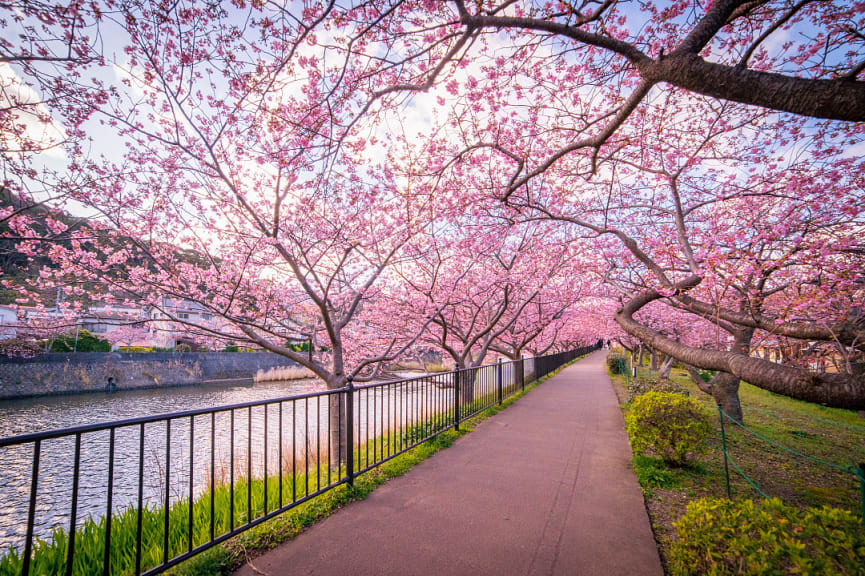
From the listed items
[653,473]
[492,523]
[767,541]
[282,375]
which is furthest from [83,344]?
[767,541]

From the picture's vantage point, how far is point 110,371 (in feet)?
76.9

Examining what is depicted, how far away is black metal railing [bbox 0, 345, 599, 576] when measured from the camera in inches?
108

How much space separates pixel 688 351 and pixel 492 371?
6468 mm

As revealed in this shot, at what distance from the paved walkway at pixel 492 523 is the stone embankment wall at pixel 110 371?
26.8 meters

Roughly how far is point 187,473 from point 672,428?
32.9ft

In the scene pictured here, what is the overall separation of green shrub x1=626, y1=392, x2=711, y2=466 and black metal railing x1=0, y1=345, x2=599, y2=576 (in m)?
3.07

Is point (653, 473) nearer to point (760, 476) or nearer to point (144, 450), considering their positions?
point (760, 476)

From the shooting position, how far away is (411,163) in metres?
6.74

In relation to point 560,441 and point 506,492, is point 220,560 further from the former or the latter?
point 560,441

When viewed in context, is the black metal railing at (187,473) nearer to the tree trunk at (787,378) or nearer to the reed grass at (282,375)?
the tree trunk at (787,378)

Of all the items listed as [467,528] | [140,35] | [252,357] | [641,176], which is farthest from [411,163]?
[252,357]

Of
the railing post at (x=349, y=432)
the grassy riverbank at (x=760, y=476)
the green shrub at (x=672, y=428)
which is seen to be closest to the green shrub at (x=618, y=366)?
the grassy riverbank at (x=760, y=476)

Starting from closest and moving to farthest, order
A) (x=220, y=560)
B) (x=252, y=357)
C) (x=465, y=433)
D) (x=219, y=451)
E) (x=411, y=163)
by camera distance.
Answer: (x=220, y=560) < (x=411, y=163) < (x=465, y=433) < (x=219, y=451) < (x=252, y=357)

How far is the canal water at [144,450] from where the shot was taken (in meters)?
5.97
